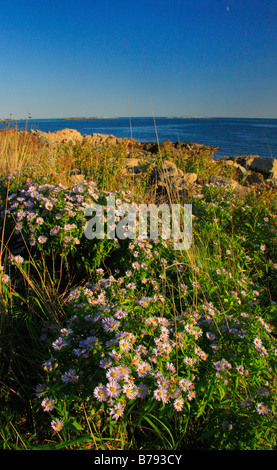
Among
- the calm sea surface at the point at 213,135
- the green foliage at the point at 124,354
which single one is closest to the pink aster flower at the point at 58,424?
the green foliage at the point at 124,354

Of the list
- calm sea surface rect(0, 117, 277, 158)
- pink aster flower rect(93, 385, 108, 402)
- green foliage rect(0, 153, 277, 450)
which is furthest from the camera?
calm sea surface rect(0, 117, 277, 158)

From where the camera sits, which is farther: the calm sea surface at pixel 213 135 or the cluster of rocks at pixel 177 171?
the calm sea surface at pixel 213 135

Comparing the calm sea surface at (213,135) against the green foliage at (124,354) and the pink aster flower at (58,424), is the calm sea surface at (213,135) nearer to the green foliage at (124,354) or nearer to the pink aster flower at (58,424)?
the green foliage at (124,354)

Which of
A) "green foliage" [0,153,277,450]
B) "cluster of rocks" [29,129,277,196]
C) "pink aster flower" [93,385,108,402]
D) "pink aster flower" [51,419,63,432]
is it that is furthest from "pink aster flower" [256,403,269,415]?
"cluster of rocks" [29,129,277,196]

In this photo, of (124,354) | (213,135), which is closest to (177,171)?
(124,354)

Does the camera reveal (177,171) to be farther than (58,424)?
Yes

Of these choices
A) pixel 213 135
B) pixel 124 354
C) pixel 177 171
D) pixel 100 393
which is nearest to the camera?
pixel 100 393

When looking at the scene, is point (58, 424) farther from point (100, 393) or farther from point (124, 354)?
point (124, 354)

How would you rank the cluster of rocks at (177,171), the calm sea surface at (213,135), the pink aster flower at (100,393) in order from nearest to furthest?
the pink aster flower at (100,393) < the cluster of rocks at (177,171) < the calm sea surface at (213,135)

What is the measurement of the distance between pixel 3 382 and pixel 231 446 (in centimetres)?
151

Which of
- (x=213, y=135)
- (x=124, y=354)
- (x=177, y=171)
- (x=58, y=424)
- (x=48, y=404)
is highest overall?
(x=213, y=135)

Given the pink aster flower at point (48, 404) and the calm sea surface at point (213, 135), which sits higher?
the calm sea surface at point (213, 135)

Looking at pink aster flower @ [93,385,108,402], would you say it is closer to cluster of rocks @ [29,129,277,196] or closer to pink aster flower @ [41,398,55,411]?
pink aster flower @ [41,398,55,411]

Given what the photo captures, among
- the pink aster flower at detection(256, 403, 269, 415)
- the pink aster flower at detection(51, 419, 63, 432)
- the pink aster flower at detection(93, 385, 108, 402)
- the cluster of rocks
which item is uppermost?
the cluster of rocks
